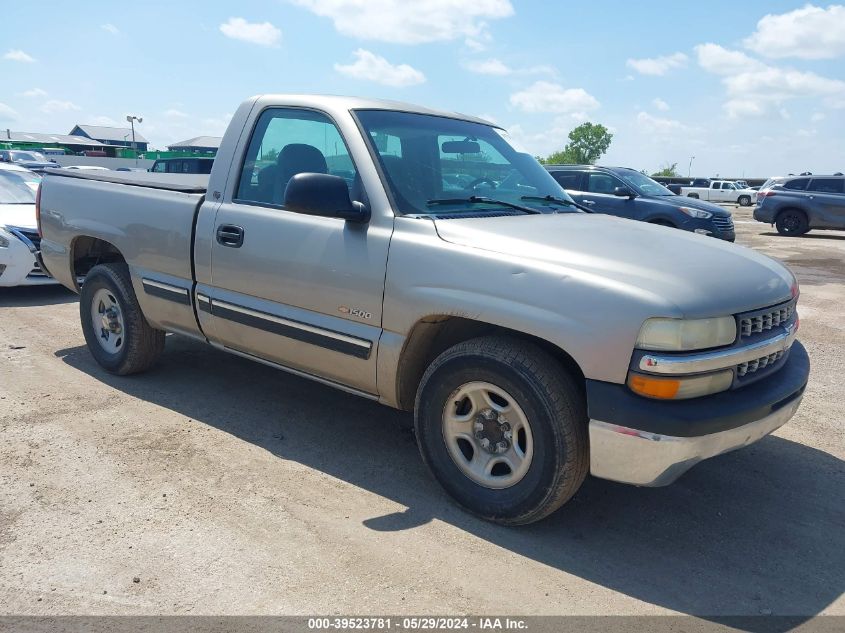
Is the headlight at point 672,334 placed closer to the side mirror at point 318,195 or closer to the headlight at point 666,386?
the headlight at point 666,386

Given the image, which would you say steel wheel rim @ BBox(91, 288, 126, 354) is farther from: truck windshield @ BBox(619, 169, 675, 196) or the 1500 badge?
truck windshield @ BBox(619, 169, 675, 196)

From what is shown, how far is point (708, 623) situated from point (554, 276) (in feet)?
4.81

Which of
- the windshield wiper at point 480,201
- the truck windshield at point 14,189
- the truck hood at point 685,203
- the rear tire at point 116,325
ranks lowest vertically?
the rear tire at point 116,325

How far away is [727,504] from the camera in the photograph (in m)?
3.62

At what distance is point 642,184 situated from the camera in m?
14.1

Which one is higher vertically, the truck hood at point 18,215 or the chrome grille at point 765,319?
the chrome grille at point 765,319

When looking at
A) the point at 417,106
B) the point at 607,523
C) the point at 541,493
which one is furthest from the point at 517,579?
the point at 417,106

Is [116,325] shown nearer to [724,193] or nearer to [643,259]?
[643,259]

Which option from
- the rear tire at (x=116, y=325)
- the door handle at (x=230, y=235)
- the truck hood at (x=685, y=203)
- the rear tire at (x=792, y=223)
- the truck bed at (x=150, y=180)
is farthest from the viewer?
the rear tire at (x=792, y=223)

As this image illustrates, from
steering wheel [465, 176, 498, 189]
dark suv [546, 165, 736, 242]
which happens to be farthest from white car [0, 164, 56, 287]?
dark suv [546, 165, 736, 242]

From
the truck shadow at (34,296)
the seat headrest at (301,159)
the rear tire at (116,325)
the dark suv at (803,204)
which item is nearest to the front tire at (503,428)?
the seat headrest at (301,159)

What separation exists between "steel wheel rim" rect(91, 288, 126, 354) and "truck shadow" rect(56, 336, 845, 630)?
1.15ft

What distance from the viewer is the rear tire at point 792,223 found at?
19.4 m

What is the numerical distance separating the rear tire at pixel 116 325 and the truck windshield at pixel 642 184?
10885mm
